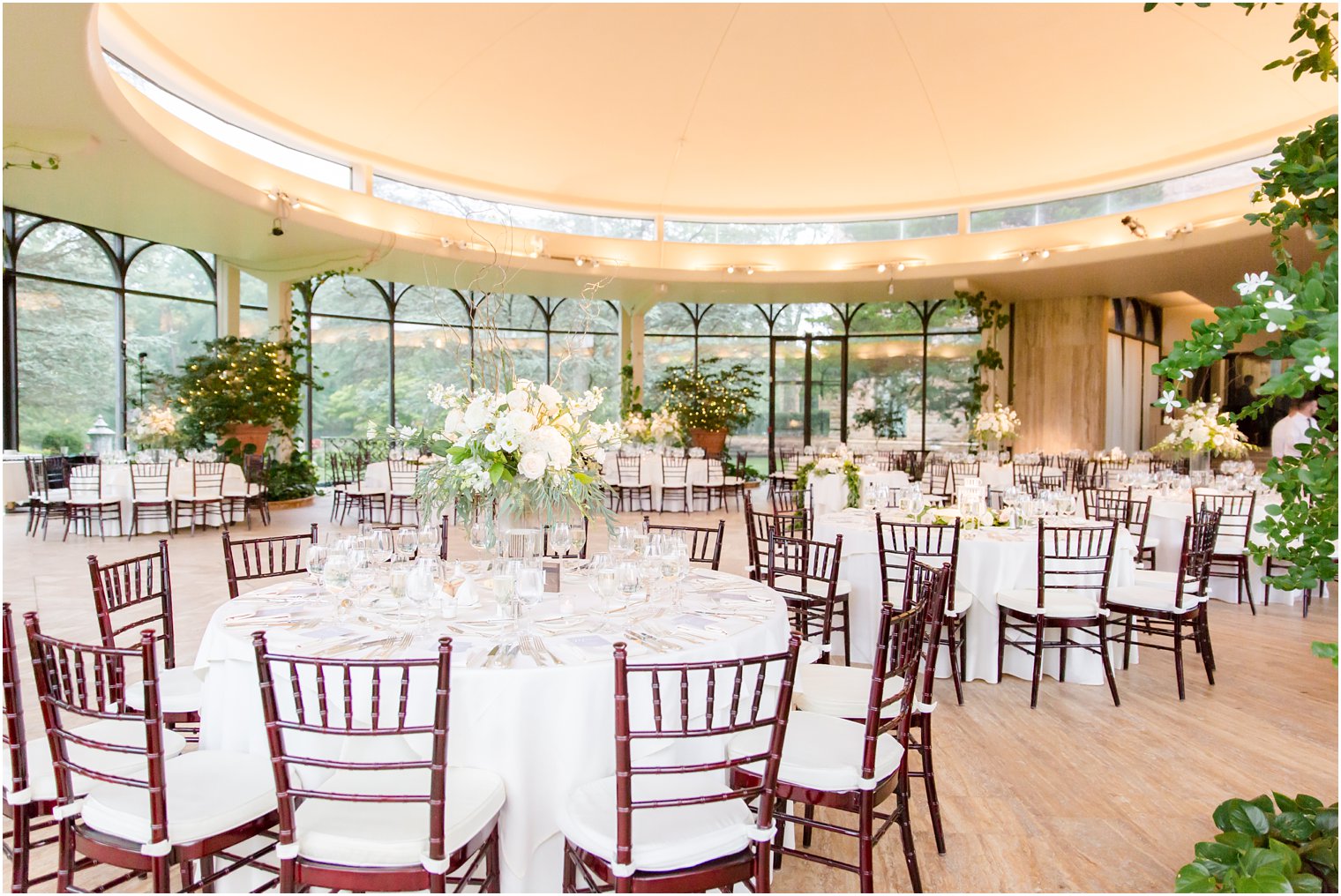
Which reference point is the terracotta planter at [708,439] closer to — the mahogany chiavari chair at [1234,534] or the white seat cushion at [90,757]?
the mahogany chiavari chair at [1234,534]

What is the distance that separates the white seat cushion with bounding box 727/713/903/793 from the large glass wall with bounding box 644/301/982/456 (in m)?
13.6

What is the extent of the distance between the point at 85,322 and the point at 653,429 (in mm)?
8041

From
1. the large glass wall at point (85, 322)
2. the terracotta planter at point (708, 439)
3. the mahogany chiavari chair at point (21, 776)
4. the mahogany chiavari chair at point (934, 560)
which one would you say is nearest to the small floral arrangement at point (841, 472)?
the mahogany chiavari chair at point (934, 560)

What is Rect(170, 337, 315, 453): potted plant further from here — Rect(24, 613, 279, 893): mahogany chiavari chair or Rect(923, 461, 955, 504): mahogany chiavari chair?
Rect(24, 613, 279, 893): mahogany chiavari chair

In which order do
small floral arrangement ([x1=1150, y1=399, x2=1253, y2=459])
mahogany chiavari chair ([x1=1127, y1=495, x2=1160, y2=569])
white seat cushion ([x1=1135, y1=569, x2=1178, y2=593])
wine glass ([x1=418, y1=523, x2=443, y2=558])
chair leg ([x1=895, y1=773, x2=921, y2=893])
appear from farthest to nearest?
small floral arrangement ([x1=1150, y1=399, x2=1253, y2=459]) → mahogany chiavari chair ([x1=1127, y1=495, x2=1160, y2=569]) → white seat cushion ([x1=1135, y1=569, x2=1178, y2=593]) → wine glass ([x1=418, y1=523, x2=443, y2=558]) → chair leg ([x1=895, y1=773, x2=921, y2=893])

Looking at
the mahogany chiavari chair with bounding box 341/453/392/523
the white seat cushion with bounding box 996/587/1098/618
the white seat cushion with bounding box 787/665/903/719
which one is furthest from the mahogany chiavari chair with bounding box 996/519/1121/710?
the mahogany chiavari chair with bounding box 341/453/392/523

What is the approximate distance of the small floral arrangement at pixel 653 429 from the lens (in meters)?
13.4

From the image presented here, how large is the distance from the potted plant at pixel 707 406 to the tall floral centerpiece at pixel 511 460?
34.9ft

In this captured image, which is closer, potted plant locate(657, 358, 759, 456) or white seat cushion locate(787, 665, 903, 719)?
white seat cushion locate(787, 665, 903, 719)

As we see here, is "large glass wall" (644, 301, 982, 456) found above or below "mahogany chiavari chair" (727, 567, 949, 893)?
above

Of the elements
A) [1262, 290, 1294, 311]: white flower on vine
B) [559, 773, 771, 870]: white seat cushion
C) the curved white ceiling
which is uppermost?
the curved white ceiling

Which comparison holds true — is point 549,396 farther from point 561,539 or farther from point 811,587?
point 811,587

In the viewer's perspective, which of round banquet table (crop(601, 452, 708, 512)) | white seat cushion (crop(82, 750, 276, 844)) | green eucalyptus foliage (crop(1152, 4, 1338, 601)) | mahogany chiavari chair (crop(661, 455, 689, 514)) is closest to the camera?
green eucalyptus foliage (crop(1152, 4, 1338, 601))

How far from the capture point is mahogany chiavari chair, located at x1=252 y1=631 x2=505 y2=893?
1.91 metres
